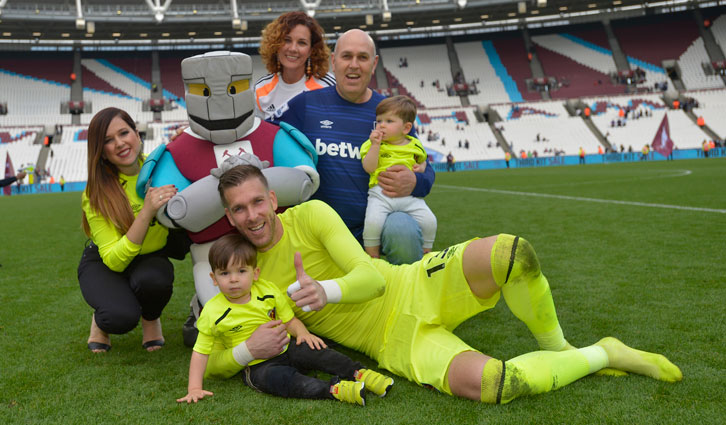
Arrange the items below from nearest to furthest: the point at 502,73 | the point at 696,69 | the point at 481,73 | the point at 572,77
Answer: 1. the point at 696,69
2. the point at 572,77
3. the point at 502,73
4. the point at 481,73

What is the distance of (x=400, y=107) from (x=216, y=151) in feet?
3.62

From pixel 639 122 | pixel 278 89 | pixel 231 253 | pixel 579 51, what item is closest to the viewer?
pixel 231 253

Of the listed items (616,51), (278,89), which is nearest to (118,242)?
(278,89)

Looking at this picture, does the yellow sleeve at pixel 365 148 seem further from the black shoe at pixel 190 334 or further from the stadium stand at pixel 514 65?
the stadium stand at pixel 514 65

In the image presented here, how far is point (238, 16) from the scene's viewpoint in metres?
34.2

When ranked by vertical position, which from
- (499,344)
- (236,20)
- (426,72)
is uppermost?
(236,20)

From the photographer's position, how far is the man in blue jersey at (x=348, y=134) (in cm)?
333

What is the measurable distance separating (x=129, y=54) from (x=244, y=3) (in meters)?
10.1

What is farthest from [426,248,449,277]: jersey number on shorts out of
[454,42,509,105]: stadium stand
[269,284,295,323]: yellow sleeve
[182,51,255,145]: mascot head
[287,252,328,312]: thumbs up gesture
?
[454,42,509,105]: stadium stand

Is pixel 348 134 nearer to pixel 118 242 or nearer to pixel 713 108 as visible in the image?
pixel 118 242

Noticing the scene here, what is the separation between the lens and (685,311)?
3.51m

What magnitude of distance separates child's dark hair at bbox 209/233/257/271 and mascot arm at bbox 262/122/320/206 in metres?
0.43

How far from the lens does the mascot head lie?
305 centimetres

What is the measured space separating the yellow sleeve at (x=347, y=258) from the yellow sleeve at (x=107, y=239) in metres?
1.15
